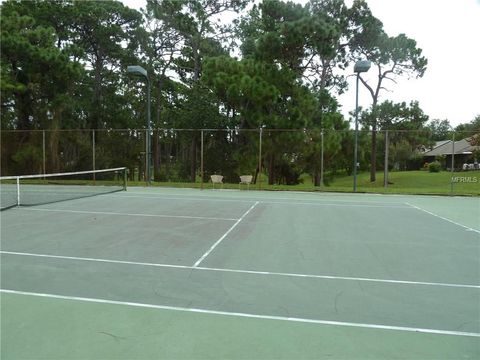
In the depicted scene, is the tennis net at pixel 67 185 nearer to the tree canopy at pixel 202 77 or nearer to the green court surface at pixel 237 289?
the tree canopy at pixel 202 77

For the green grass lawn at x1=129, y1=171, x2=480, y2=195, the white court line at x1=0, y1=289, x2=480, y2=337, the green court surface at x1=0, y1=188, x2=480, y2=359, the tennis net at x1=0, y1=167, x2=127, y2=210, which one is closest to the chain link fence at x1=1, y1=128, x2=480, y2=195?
the green grass lawn at x1=129, y1=171, x2=480, y2=195

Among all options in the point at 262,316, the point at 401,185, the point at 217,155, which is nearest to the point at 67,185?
the point at 217,155

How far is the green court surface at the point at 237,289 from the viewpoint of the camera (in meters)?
3.16

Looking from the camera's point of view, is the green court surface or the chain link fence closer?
the green court surface

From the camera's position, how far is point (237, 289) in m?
4.54

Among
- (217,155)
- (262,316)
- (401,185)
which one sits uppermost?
(217,155)

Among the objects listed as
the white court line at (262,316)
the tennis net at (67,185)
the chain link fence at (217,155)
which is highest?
the chain link fence at (217,155)

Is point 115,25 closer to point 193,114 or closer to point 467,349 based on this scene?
point 193,114

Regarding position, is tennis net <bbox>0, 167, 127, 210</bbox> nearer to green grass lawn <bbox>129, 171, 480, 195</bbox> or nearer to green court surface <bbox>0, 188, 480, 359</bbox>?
green grass lawn <bbox>129, 171, 480, 195</bbox>

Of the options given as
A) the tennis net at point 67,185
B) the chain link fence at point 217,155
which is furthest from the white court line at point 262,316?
the chain link fence at point 217,155

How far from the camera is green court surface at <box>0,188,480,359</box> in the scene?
3.16 meters

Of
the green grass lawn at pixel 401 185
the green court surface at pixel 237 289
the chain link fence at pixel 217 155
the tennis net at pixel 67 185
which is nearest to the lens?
the green court surface at pixel 237 289

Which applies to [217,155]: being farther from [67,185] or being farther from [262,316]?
[262,316]

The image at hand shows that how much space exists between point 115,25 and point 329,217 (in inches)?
1036
